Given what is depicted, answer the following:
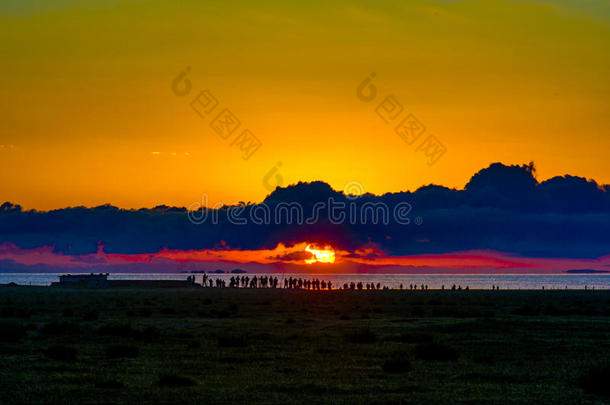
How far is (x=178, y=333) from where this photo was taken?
4131 centimetres

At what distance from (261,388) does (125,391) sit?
152 inches

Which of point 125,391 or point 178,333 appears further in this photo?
point 178,333

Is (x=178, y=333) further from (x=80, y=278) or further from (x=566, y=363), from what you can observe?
(x=80, y=278)

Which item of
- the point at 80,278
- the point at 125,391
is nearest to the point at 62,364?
the point at 125,391

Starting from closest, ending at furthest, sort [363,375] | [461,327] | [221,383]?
[221,383] < [363,375] < [461,327]

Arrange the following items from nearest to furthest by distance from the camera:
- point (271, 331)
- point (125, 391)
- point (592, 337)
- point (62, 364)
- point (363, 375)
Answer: point (125, 391) → point (363, 375) → point (62, 364) → point (592, 337) → point (271, 331)

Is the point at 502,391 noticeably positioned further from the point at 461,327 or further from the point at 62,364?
the point at 461,327

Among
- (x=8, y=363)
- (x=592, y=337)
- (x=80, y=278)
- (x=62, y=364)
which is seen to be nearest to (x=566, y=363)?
Result: (x=592, y=337)

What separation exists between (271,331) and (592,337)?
1687 cm

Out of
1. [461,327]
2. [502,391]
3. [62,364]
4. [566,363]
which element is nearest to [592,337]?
[461,327]

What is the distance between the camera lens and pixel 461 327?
152 feet

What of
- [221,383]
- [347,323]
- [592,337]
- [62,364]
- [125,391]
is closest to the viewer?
[125,391]

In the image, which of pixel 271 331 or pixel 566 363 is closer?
pixel 566 363

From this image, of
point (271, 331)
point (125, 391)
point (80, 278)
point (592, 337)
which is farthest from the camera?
point (80, 278)
